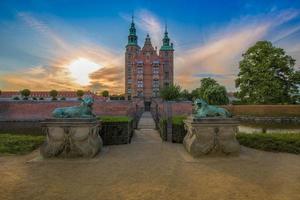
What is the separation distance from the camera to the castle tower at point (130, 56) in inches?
2512

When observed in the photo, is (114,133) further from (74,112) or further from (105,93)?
(105,93)

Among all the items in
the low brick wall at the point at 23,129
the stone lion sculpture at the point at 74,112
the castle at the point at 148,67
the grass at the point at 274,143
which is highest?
the castle at the point at 148,67

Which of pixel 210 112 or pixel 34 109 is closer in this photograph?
pixel 210 112

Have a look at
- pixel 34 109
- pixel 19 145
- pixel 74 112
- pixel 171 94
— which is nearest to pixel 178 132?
pixel 74 112

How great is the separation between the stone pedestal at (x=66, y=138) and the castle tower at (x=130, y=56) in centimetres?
5683

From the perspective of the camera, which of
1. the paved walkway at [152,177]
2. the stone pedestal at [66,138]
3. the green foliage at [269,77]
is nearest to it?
the paved walkway at [152,177]

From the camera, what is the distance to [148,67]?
63.1m

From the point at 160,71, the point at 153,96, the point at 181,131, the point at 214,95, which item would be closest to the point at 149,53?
the point at 160,71

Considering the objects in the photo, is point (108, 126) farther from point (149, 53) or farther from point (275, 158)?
point (149, 53)

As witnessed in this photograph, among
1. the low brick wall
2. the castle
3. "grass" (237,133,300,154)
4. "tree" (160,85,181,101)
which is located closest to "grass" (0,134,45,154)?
the low brick wall

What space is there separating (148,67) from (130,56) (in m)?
6.29

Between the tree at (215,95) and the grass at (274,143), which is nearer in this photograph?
the grass at (274,143)

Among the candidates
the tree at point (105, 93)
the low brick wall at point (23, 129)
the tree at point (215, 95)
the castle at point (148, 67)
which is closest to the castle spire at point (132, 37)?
the castle at point (148, 67)

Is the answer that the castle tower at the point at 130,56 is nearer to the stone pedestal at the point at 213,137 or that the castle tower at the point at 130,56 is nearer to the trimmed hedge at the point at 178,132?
the trimmed hedge at the point at 178,132
